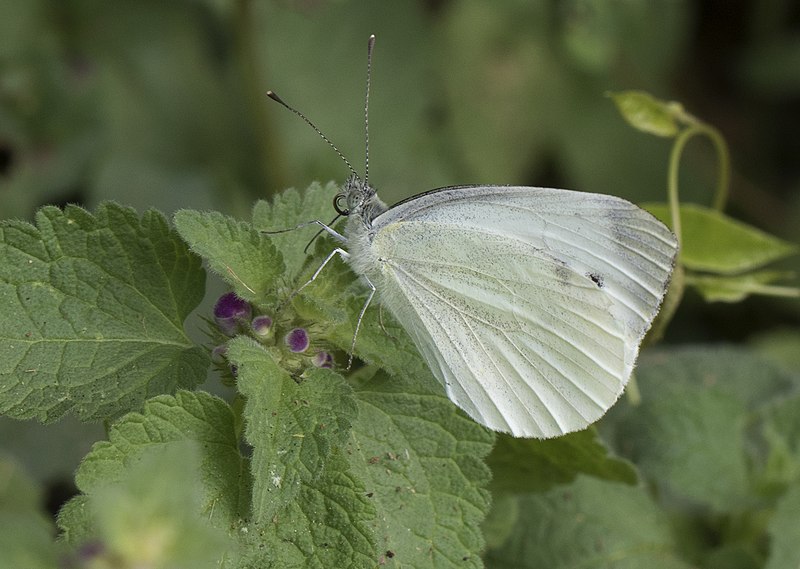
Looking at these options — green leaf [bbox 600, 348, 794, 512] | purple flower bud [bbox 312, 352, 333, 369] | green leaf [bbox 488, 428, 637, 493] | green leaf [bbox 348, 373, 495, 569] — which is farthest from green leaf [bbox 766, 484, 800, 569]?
purple flower bud [bbox 312, 352, 333, 369]

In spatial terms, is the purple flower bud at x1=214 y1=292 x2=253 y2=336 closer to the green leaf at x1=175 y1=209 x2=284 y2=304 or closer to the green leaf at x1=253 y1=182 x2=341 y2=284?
the green leaf at x1=175 y1=209 x2=284 y2=304

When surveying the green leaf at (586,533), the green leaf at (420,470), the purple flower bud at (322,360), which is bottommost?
the green leaf at (586,533)

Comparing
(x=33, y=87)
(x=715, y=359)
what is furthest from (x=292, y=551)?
(x=33, y=87)

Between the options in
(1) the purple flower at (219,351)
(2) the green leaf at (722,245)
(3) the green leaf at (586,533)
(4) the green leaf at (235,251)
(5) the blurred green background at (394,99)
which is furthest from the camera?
(5) the blurred green background at (394,99)

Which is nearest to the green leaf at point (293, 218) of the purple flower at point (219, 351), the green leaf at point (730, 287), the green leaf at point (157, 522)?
the purple flower at point (219, 351)

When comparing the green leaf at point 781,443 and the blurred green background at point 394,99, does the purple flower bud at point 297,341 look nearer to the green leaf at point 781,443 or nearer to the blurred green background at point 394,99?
the green leaf at point 781,443

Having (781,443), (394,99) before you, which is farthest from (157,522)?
(394,99)

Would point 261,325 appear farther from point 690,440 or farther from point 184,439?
point 690,440
